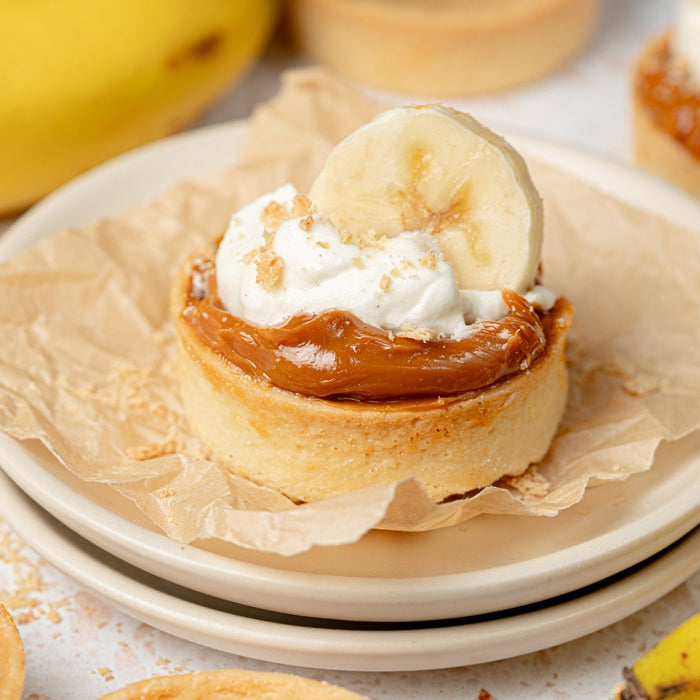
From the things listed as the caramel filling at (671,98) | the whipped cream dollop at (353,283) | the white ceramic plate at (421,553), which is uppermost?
the caramel filling at (671,98)

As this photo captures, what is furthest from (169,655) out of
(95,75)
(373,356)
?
(95,75)

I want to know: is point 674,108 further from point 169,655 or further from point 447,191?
point 169,655

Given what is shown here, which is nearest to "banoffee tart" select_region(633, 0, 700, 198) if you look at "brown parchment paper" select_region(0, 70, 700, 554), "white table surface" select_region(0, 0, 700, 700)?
"brown parchment paper" select_region(0, 70, 700, 554)

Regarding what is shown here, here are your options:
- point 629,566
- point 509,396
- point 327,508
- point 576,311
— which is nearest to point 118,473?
point 327,508

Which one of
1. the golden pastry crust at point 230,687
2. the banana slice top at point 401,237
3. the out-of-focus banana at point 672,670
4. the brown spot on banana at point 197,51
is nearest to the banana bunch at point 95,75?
the brown spot on banana at point 197,51

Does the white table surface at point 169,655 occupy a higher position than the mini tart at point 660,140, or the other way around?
the mini tart at point 660,140

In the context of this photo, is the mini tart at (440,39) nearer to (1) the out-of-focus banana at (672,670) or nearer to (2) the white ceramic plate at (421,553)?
(2) the white ceramic plate at (421,553)
